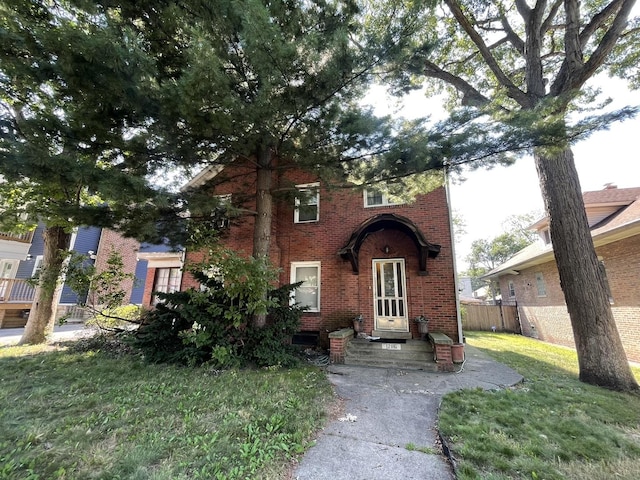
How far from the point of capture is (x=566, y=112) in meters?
4.61

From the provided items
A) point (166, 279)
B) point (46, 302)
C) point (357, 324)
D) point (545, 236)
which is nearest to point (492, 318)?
point (545, 236)

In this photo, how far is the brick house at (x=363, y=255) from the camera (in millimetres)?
7676

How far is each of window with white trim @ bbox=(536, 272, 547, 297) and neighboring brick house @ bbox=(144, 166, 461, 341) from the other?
32.6 ft

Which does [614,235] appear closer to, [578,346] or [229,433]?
[578,346]

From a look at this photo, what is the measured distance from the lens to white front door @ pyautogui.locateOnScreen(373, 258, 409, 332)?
7957 millimetres

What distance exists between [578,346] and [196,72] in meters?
9.04

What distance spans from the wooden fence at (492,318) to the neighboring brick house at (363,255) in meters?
12.2

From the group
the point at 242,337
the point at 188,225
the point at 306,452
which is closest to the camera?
the point at 306,452

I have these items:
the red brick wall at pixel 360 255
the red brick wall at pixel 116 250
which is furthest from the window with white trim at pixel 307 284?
the red brick wall at pixel 116 250

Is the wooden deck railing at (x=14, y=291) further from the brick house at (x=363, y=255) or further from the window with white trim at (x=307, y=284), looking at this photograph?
the window with white trim at (x=307, y=284)

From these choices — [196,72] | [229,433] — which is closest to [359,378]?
[229,433]

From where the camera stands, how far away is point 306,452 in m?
2.84

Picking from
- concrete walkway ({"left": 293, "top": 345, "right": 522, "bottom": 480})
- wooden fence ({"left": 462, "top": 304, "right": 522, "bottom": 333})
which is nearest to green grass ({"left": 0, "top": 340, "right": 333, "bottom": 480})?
concrete walkway ({"left": 293, "top": 345, "right": 522, "bottom": 480})

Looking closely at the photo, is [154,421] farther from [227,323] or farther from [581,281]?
[581,281]
